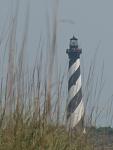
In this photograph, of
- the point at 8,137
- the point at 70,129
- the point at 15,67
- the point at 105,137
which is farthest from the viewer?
the point at 105,137

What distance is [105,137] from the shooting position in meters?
4.26

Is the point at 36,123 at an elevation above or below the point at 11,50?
below

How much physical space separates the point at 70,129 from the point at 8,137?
75cm

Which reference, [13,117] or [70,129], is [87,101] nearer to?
[70,129]

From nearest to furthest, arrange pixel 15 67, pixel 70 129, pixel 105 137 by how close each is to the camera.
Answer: pixel 15 67 < pixel 70 129 < pixel 105 137

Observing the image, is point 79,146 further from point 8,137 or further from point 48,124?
point 8,137

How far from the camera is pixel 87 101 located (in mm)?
3982

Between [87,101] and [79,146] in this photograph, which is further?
[87,101]

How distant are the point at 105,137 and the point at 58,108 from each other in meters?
0.71

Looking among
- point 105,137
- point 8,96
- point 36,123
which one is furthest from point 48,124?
point 105,137

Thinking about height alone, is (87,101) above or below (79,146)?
above

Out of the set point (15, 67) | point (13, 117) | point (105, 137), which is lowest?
point (105, 137)

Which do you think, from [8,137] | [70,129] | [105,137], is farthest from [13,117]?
[105,137]

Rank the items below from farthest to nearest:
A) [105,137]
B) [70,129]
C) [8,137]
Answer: [105,137] < [70,129] < [8,137]
